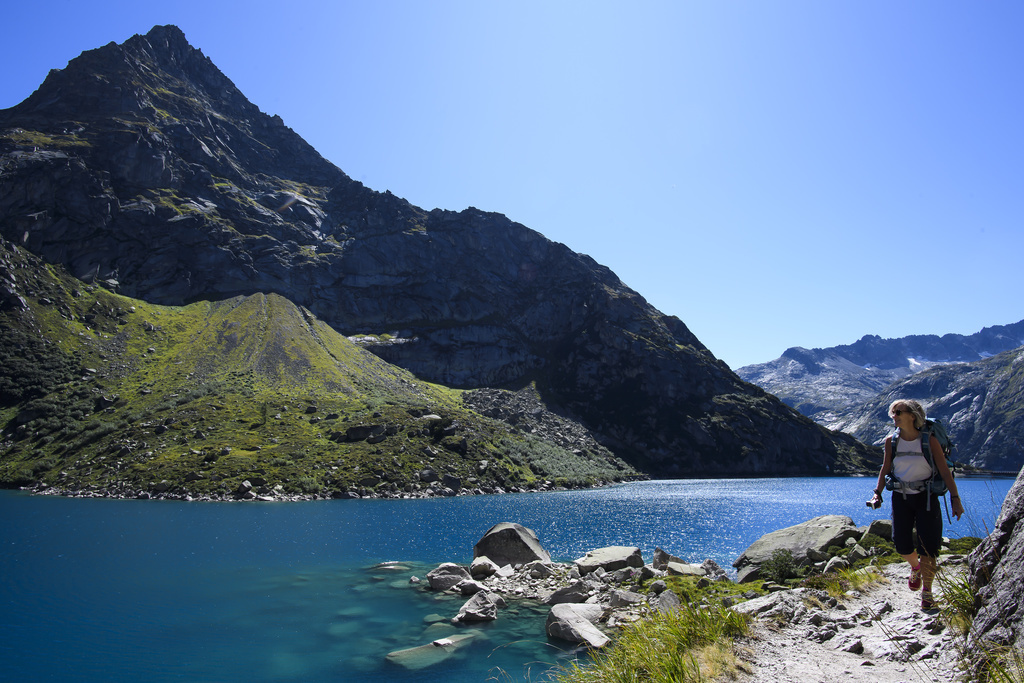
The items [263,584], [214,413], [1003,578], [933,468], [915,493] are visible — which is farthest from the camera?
[214,413]

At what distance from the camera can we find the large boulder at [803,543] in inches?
1119

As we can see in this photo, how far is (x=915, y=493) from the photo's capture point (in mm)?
10781

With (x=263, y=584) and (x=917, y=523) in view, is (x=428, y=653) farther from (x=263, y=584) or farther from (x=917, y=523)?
(x=917, y=523)

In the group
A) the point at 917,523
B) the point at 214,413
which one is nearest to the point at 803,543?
the point at 917,523

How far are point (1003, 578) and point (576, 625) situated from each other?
17.4 meters

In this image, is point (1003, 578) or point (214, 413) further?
point (214, 413)

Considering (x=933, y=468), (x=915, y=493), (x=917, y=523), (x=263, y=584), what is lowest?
(x=263, y=584)

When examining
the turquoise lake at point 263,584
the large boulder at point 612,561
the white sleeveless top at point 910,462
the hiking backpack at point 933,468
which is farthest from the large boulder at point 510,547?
the white sleeveless top at point 910,462

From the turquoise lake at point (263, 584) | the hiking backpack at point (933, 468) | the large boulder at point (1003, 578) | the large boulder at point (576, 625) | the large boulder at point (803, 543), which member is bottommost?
the turquoise lake at point (263, 584)

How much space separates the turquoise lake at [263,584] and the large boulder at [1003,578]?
5.66 ft

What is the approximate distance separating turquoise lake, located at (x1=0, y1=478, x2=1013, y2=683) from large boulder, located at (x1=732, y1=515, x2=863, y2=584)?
6.37 metres

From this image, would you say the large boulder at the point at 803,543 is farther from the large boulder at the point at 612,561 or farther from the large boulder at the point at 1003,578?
the large boulder at the point at 1003,578

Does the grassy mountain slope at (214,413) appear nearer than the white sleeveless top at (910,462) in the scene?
No

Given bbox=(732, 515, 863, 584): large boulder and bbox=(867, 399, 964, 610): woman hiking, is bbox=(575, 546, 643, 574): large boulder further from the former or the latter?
bbox=(867, 399, 964, 610): woman hiking
